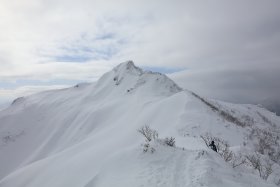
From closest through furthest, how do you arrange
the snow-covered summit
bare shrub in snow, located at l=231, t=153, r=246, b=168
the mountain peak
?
bare shrub in snow, located at l=231, t=153, r=246, b=168 < the snow-covered summit < the mountain peak

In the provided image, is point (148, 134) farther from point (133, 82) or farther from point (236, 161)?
point (133, 82)

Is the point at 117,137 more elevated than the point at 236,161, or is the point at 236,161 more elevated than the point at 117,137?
the point at 236,161

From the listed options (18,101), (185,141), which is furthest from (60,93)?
(185,141)

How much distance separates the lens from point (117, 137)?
2625 centimetres

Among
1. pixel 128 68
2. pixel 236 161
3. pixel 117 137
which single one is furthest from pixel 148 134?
pixel 128 68

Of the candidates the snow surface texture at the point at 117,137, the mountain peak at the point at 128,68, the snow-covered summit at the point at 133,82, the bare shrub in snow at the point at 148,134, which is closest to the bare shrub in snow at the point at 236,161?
the snow surface texture at the point at 117,137

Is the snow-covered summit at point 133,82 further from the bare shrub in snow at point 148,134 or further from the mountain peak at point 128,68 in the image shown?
the bare shrub in snow at point 148,134

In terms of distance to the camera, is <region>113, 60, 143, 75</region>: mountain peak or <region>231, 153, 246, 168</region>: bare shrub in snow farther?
<region>113, 60, 143, 75</region>: mountain peak

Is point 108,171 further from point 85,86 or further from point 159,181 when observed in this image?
point 85,86

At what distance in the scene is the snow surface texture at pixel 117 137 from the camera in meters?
12.1

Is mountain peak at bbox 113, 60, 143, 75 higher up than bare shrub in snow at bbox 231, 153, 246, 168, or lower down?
higher up

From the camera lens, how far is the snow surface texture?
12.1m

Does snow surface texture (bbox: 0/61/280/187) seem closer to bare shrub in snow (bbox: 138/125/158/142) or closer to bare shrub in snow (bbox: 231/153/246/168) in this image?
bare shrub in snow (bbox: 231/153/246/168)

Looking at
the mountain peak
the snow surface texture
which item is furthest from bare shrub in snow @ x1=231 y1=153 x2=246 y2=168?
the mountain peak
